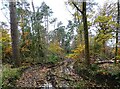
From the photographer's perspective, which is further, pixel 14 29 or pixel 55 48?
pixel 55 48

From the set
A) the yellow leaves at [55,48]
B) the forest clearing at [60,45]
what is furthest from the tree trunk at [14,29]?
the yellow leaves at [55,48]

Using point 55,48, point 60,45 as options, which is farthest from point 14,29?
point 60,45

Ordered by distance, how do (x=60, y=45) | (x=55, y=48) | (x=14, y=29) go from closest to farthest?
(x=14, y=29) < (x=55, y=48) < (x=60, y=45)

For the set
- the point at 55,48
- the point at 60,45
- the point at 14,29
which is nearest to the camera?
the point at 14,29

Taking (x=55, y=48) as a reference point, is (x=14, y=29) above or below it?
above

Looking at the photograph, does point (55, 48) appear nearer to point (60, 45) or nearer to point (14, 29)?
point (60, 45)

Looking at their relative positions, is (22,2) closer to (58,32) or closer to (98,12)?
(58,32)

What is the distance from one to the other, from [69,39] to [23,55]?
3148 mm

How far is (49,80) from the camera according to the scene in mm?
4027

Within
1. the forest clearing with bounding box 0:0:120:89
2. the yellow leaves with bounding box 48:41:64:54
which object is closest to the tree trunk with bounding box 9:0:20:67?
the forest clearing with bounding box 0:0:120:89

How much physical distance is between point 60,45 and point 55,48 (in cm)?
39

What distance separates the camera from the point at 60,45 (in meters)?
9.74

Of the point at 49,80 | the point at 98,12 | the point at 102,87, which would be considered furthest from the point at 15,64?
the point at 98,12

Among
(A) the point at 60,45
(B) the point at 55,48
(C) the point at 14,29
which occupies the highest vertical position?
(C) the point at 14,29
